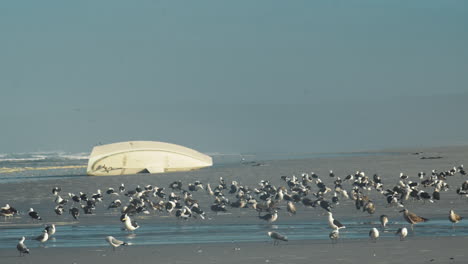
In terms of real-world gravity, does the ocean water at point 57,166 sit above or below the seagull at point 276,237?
above

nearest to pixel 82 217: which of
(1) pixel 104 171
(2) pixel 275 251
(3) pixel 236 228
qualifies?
(3) pixel 236 228

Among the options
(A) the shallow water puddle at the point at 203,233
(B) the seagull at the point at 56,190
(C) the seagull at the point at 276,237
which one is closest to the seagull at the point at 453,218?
(A) the shallow water puddle at the point at 203,233

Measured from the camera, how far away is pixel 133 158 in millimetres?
76000

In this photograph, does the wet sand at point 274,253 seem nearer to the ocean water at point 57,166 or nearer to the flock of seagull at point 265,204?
the flock of seagull at point 265,204

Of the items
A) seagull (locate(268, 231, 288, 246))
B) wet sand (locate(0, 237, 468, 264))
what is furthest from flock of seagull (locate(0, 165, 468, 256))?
wet sand (locate(0, 237, 468, 264))

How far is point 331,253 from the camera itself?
2328 cm

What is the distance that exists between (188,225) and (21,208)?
14.6 m

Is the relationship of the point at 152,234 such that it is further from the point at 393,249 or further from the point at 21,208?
the point at 21,208

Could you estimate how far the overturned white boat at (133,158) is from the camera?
75.3 metres

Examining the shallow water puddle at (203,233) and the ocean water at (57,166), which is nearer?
the shallow water puddle at (203,233)

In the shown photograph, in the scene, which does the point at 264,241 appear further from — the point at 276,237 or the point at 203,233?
the point at 203,233

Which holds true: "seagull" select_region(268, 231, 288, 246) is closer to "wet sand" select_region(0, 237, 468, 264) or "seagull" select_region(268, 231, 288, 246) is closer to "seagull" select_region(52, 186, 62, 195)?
"wet sand" select_region(0, 237, 468, 264)

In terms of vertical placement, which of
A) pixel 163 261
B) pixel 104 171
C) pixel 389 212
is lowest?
pixel 163 261

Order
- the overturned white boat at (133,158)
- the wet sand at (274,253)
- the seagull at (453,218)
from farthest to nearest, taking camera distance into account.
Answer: the overturned white boat at (133,158) < the seagull at (453,218) < the wet sand at (274,253)
